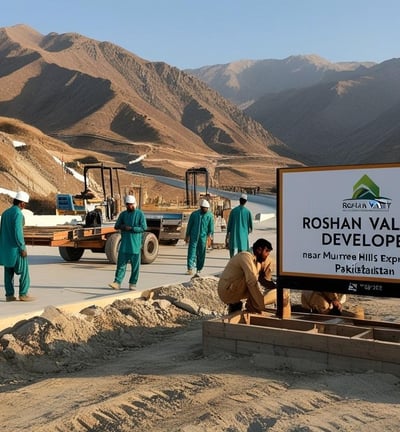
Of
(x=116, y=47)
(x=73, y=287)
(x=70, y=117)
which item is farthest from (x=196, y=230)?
(x=116, y=47)

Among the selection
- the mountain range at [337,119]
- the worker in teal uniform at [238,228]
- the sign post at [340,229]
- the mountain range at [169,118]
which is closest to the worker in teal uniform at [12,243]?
the sign post at [340,229]

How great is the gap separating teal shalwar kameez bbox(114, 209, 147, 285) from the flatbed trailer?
9.57 ft

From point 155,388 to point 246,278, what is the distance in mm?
1836

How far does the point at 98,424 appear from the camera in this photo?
499 cm

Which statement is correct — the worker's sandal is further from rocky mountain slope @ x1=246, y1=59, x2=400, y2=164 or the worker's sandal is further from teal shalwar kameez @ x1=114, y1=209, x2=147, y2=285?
rocky mountain slope @ x1=246, y1=59, x2=400, y2=164

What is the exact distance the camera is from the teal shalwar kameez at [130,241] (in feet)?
34.2

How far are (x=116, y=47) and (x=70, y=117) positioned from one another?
209 ft

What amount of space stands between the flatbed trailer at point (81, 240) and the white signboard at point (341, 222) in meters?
7.18

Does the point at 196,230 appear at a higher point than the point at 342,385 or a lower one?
higher

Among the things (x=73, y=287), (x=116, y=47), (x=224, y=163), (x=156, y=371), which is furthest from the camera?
(x=116, y=47)

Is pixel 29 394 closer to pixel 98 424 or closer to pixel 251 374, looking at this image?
pixel 98 424

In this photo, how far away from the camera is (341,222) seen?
6.57 m

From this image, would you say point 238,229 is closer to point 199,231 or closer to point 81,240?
point 199,231

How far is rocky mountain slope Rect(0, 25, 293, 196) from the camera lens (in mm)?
91875
